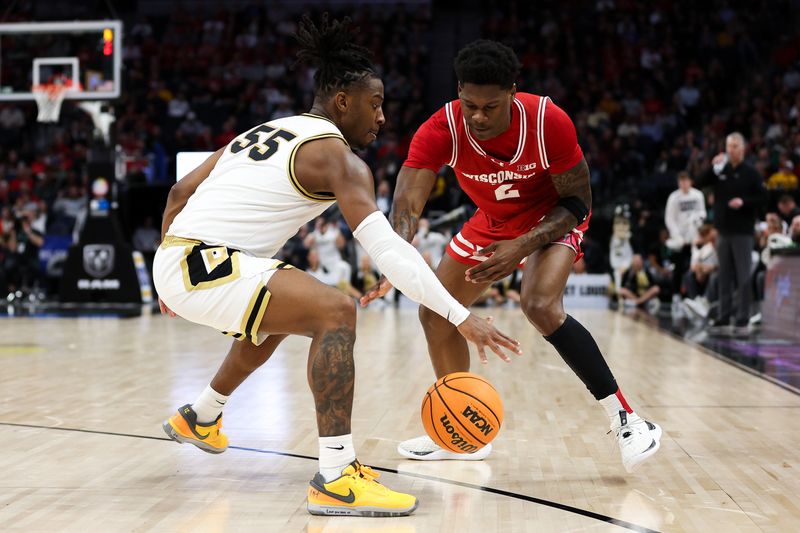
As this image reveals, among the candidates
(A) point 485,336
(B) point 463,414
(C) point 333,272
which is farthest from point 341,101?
(C) point 333,272

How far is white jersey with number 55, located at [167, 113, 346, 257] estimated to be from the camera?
12.0 feet

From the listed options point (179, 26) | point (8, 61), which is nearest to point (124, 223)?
point (8, 61)

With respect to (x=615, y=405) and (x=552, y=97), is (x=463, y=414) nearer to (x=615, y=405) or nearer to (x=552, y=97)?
(x=615, y=405)

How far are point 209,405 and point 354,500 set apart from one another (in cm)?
110

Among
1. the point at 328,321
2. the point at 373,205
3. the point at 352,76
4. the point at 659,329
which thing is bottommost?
the point at 659,329

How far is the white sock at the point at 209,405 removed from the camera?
425 cm

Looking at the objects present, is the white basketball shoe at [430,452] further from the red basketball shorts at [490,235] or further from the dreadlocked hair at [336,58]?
the dreadlocked hair at [336,58]

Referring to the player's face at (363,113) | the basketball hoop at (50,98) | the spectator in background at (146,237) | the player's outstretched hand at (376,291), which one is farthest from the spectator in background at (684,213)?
the player's face at (363,113)

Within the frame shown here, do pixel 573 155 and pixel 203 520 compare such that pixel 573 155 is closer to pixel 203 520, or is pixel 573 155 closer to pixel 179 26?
pixel 203 520

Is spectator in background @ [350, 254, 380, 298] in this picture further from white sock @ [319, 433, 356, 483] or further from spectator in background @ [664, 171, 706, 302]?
white sock @ [319, 433, 356, 483]

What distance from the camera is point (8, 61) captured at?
13.9 m

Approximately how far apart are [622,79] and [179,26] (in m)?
10.5

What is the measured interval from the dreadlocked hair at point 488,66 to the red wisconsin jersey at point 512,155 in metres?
0.25

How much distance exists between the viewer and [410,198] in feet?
14.6
